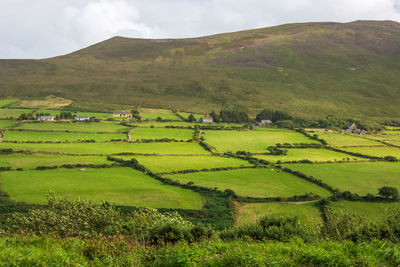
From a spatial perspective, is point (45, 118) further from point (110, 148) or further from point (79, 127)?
point (110, 148)

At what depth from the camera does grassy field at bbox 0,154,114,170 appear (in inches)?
2598

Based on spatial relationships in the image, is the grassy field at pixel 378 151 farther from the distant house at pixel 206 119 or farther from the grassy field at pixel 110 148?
the distant house at pixel 206 119

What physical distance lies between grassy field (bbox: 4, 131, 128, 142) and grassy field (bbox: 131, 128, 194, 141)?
469 cm

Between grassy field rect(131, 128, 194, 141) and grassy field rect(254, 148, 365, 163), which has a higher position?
grassy field rect(131, 128, 194, 141)

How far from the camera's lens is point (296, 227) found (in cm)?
2288

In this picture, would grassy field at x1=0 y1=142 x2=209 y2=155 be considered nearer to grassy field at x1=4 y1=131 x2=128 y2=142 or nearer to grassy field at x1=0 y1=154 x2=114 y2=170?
grassy field at x1=0 y1=154 x2=114 y2=170

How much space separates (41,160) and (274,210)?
171ft

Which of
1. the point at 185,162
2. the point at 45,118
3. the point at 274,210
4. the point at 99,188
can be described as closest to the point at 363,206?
the point at 274,210

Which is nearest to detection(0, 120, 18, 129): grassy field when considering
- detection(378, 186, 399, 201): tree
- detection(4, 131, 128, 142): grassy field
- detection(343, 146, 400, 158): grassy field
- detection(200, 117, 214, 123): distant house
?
detection(4, 131, 128, 142): grassy field

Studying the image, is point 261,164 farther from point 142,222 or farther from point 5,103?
point 5,103

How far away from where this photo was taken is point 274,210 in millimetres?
47281

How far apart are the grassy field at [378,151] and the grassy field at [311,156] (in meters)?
6.12

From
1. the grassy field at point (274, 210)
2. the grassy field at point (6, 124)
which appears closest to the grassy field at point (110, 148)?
the grassy field at point (6, 124)

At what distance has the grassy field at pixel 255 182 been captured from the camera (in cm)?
5506
